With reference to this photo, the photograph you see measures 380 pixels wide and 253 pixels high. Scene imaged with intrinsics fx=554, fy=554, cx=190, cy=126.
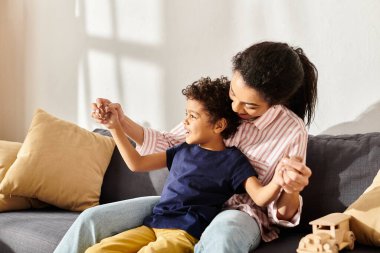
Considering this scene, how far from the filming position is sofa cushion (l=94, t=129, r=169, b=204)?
2.29 meters

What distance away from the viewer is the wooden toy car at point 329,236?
4.43 feet

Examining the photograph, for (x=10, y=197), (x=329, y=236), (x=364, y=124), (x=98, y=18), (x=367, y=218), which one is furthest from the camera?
(x=98, y=18)

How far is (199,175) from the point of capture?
1732 millimetres

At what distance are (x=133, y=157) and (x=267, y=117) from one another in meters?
0.46

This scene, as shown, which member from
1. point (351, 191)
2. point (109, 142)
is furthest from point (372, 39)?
point (109, 142)

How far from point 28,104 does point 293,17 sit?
1.84m

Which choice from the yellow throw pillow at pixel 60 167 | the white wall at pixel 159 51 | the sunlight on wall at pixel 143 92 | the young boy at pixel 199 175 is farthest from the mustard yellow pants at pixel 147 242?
the sunlight on wall at pixel 143 92

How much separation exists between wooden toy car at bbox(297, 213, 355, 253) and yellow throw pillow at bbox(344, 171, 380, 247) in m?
0.03

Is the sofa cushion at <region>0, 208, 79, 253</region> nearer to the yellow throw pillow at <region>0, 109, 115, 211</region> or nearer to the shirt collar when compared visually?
the yellow throw pillow at <region>0, 109, 115, 211</region>

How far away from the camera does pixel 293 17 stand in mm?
2199

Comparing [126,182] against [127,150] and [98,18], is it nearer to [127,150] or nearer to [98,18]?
[127,150]

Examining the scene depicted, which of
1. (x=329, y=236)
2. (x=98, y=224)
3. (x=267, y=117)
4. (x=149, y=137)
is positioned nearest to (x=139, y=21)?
(x=149, y=137)

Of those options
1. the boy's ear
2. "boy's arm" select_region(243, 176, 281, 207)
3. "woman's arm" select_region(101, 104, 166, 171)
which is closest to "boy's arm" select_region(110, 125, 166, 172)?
"woman's arm" select_region(101, 104, 166, 171)

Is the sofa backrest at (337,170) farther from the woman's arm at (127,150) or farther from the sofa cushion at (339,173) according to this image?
the woman's arm at (127,150)
